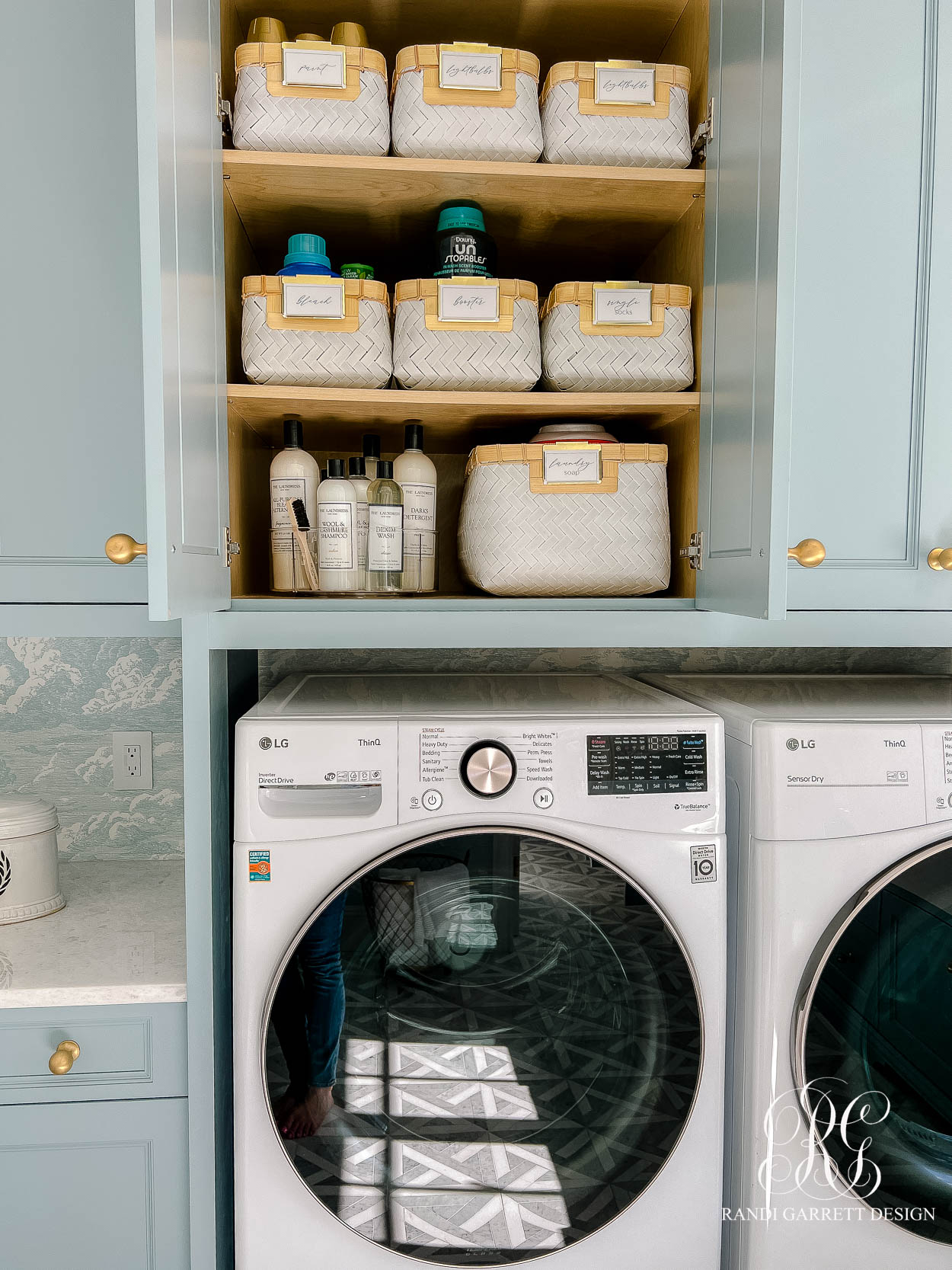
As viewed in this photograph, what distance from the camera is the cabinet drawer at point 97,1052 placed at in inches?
42.9

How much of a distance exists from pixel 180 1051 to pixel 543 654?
969 mm

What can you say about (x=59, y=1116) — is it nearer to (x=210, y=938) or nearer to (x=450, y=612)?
(x=210, y=938)

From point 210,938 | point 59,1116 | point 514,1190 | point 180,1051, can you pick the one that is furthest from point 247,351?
point 514,1190

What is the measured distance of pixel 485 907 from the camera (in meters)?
1.04

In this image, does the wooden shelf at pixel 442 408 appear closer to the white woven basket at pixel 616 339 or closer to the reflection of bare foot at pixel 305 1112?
the white woven basket at pixel 616 339

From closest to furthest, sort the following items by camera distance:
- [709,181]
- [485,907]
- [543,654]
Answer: [485,907]
[709,181]
[543,654]

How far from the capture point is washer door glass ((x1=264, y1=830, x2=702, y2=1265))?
3.42 ft

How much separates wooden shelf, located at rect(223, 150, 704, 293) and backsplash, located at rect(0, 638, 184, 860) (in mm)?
797

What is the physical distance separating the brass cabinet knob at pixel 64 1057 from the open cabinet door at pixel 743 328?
105 cm

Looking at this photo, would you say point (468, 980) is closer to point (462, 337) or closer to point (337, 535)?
point (337, 535)

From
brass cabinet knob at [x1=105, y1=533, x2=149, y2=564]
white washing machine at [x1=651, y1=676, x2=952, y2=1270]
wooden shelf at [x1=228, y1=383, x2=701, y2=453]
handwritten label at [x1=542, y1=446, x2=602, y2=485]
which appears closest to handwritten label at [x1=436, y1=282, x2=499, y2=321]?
wooden shelf at [x1=228, y1=383, x2=701, y2=453]

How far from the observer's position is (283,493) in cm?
125

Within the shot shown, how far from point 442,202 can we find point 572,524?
528 millimetres

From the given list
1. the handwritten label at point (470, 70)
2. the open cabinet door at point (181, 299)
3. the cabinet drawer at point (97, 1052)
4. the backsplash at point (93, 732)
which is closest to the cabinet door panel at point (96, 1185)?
the cabinet drawer at point (97, 1052)
